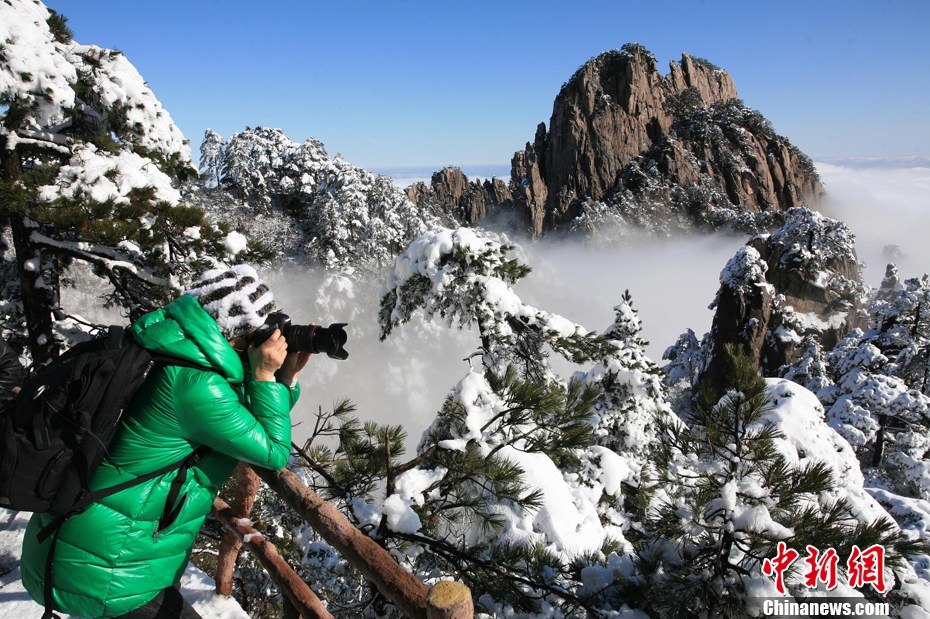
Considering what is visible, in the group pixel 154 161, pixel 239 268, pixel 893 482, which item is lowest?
pixel 893 482

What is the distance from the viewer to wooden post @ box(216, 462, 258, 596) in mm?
2904

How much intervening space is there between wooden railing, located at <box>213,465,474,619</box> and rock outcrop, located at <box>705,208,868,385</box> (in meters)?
24.9

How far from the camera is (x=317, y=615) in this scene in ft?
7.63

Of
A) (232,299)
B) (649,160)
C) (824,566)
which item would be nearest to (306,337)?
(232,299)

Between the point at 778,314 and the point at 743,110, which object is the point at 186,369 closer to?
the point at 778,314

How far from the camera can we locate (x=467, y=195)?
85312 mm

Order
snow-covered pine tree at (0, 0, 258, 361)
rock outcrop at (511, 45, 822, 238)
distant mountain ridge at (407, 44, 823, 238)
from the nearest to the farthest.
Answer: snow-covered pine tree at (0, 0, 258, 361), distant mountain ridge at (407, 44, 823, 238), rock outcrop at (511, 45, 822, 238)

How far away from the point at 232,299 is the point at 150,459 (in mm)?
660

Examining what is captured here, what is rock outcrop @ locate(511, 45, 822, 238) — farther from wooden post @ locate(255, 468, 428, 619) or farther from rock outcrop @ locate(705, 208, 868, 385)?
wooden post @ locate(255, 468, 428, 619)

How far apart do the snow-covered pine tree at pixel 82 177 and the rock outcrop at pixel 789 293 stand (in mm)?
24203

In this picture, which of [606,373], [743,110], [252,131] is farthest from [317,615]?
[743,110]

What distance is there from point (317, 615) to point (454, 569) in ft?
4.24

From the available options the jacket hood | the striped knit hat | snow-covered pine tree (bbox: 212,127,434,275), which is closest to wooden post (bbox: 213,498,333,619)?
the jacket hood

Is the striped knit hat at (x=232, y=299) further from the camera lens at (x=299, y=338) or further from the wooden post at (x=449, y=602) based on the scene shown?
the wooden post at (x=449, y=602)
